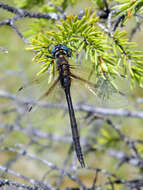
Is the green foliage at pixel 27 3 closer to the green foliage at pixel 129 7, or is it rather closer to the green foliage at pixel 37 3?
the green foliage at pixel 37 3

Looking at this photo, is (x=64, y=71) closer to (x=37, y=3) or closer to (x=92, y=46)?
(x=92, y=46)

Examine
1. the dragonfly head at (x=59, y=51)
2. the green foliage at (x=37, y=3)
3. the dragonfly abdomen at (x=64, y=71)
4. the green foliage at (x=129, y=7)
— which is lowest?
the dragonfly abdomen at (x=64, y=71)

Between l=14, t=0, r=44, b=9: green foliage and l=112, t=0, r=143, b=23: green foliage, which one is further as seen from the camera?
l=14, t=0, r=44, b=9: green foliage

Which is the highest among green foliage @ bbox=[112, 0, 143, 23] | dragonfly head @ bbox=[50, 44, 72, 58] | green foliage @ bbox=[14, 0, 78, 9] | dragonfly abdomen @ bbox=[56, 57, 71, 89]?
green foliage @ bbox=[14, 0, 78, 9]

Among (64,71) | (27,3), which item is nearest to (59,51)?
(64,71)

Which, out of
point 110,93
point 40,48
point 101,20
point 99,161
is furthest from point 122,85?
point 99,161

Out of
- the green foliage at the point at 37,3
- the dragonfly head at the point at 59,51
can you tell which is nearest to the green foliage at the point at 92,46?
the dragonfly head at the point at 59,51

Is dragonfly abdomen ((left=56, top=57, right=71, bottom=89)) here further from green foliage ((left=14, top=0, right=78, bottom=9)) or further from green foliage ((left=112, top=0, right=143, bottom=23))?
green foliage ((left=14, top=0, right=78, bottom=9))

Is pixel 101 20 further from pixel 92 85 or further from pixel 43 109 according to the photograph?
pixel 43 109

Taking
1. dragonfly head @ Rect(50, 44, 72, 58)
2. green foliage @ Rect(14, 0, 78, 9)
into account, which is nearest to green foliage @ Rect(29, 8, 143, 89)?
dragonfly head @ Rect(50, 44, 72, 58)
